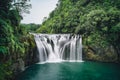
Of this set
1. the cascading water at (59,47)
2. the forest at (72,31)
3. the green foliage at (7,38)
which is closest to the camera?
the green foliage at (7,38)

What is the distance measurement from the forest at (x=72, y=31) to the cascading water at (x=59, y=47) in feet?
3.92

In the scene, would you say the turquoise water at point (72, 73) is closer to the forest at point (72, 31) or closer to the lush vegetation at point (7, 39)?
the forest at point (72, 31)

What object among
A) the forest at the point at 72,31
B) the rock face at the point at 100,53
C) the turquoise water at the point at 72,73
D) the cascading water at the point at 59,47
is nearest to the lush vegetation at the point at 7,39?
the forest at the point at 72,31

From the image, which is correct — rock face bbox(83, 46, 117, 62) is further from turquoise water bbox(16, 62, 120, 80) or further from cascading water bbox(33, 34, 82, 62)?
turquoise water bbox(16, 62, 120, 80)

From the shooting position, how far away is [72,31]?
35.2m

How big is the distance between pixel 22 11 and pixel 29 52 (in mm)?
7013

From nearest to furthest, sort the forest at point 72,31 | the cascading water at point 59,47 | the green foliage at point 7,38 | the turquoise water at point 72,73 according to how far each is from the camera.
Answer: the green foliage at point 7,38
the forest at point 72,31
the turquoise water at point 72,73
the cascading water at point 59,47

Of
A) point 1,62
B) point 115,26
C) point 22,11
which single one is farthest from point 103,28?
point 1,62

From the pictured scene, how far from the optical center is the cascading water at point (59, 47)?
1183 inches

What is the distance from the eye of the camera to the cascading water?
30.0 metres

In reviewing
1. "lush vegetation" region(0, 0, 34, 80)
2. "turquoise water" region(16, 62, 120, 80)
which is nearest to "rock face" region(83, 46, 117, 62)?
"turquoise water" region(16, 62, 120, 80)

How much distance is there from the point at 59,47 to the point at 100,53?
246 inches

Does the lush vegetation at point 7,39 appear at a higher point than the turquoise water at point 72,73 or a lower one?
higher

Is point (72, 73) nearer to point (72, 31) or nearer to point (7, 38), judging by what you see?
point (7, 38)
